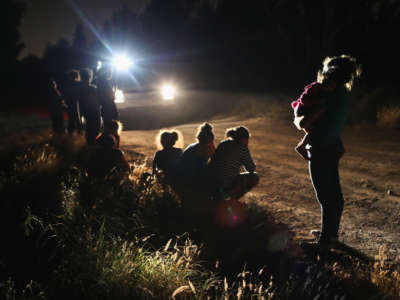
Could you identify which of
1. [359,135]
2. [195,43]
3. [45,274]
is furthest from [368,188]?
[195,43]

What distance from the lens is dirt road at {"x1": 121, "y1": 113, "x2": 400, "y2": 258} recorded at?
12.9 feet

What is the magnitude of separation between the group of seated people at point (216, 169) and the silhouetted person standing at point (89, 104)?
3.43m

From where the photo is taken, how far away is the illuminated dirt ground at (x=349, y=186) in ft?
12.9

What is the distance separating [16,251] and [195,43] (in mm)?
37410

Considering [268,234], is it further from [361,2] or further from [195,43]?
[195,43]

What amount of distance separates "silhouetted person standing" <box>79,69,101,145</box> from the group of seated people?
3.43m

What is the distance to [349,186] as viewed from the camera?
5.44 meters

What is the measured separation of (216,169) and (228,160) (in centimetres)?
19

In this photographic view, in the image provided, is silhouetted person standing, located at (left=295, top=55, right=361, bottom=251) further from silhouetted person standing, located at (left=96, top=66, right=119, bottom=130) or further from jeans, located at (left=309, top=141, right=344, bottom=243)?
silhouetted person standing, located at (left=96, top=66, right=119, bottom=130)

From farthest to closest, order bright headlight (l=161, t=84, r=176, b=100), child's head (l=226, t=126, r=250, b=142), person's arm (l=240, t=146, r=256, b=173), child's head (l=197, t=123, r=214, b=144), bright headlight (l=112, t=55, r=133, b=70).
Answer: bright headlight (l=161, t=84, r=176, b=100) → bright headlight (l=112, t=55, r=133, b=70) → child's head (l=197, t=123, r=214, b=144) → person's arm (l=240, t=146, r=256, b=173) → child's head (l=226, t=126, r=250, b=142)

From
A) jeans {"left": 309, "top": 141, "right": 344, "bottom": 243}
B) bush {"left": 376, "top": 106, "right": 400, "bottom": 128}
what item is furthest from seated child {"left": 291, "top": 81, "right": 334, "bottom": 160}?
bush {"left": 376, "top": 106, "right": 400, "bottom": 128}

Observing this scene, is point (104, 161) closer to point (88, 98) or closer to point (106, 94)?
point (88, 98)

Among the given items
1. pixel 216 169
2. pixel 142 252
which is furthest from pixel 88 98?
pixel 142 252

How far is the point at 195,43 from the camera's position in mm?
38438
